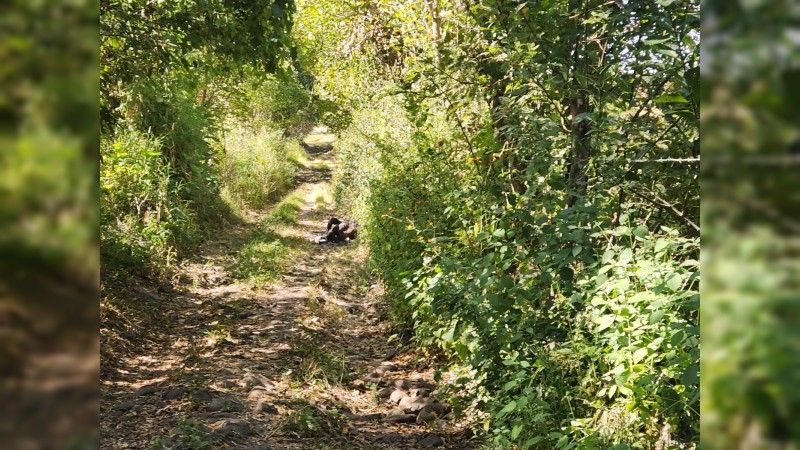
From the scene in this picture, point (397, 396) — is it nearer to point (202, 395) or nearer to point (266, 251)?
point (202, 395)

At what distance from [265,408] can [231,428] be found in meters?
0.45

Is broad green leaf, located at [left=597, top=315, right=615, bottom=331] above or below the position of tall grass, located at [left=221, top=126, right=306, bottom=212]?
below

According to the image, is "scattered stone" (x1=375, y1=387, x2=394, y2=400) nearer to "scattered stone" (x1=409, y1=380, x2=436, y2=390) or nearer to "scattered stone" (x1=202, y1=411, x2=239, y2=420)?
Result: "scattered stone" (x1=409, y1=380, x2=436, y2=390)

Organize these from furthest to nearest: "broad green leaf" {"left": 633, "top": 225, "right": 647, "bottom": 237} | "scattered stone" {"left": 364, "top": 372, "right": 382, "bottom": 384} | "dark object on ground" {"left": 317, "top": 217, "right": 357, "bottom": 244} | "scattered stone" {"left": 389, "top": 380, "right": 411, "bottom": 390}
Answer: "dark object on ground" {"left": 317, "top": 217, "right": 357, "bottom": 244} < "scattered stone" {"left": 364, "top": 372, "right": 382, "bottom": 384} < "scattered stone" {"left": 389, "top": 380, "right": 411, "bottom": 390} < "broad green leaf" {"left": 633, "top": 225, "right": 647, "bottom": 237}

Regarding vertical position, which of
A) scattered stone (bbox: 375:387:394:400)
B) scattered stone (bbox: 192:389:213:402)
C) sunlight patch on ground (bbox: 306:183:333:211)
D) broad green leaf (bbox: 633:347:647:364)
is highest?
sunlight patch on ground (bbox: 306:183:333:211)

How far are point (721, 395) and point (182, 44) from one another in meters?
4.36

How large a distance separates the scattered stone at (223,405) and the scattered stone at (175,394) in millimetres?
345

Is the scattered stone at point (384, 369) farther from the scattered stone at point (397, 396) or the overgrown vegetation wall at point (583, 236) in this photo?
the overgrown vegetation wall at point (583, 236)

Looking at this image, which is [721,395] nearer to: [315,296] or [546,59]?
[546,59]

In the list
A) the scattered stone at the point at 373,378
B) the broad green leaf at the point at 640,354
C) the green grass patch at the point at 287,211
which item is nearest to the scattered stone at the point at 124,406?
the scattered stone at the point at 373,378

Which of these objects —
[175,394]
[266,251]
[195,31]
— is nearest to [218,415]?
[175,394]

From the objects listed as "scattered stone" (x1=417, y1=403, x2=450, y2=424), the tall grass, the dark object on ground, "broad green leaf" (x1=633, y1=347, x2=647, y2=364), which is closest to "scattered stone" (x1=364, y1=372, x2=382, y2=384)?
"scattered stone" (x1=417, y1=403, x2=450, y2=424)

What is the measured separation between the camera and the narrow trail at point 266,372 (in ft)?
14.1

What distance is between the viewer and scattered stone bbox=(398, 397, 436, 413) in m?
4.97
